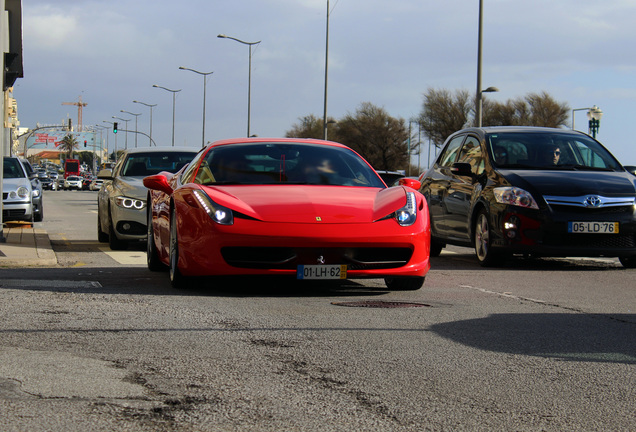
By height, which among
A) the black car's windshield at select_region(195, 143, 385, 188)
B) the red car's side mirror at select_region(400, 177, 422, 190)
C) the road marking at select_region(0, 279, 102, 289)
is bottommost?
the road marking at select_region(0, 279, 102, 289)

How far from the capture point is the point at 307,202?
775cm

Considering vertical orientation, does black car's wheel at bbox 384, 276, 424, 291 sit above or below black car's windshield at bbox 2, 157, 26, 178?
below

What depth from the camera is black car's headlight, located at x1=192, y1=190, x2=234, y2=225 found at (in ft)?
24.8

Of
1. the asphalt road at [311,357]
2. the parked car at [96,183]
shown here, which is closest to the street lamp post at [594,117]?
the parked car at [96,183]

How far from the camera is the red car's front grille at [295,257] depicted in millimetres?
7543

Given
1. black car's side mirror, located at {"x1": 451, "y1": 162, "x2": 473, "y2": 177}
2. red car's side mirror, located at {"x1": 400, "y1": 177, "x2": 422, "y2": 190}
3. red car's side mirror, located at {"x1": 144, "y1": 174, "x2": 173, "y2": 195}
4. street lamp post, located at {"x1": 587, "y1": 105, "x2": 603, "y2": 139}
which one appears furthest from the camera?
street lamp post, located at {"x1": 587, "y1": 105, "x2": 603, "y2": 139}

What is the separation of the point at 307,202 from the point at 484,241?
3.96 metres

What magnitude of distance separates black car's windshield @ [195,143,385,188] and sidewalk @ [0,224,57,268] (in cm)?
276

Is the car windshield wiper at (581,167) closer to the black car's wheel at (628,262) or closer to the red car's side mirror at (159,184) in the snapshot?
the black car's wheel at (628,262)

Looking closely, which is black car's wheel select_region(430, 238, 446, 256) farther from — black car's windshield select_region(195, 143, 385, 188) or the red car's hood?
the red car's hood

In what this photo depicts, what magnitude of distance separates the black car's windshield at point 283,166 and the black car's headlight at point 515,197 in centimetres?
245

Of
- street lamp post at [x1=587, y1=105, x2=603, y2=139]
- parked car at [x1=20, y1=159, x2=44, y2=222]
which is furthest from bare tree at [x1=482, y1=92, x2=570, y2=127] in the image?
parked car at [x1=20, y1=159, x2=44, y2=222]

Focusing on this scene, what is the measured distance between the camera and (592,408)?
414cm

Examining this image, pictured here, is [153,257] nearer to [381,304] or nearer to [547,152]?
[381,304]
